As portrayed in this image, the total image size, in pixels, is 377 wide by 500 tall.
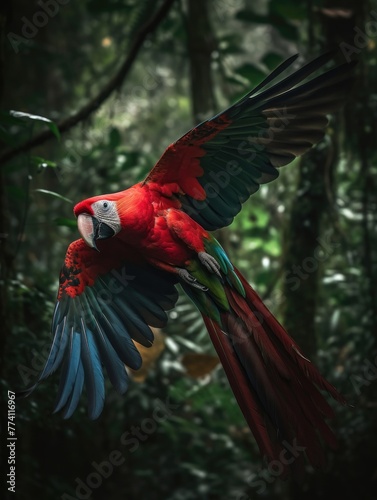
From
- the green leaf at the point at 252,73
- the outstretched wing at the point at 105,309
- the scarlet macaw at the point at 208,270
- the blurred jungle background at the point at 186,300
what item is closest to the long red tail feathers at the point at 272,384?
the scarlet macaw at the point at 208,270

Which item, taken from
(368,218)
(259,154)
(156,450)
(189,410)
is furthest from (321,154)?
(156,450)

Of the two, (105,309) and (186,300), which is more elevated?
(105,309)

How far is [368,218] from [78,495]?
1987mm

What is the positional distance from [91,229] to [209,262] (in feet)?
0.99

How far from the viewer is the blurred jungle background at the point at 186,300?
7.49 feet

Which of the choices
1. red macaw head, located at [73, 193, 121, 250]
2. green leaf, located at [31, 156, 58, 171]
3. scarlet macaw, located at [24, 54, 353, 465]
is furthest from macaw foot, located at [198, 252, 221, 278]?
green leaf, located at [31, 156, 58, 171]

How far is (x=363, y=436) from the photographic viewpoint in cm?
270

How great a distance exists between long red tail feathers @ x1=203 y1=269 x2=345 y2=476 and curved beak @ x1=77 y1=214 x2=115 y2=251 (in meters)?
0.35

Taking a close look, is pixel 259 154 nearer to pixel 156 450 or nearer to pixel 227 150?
pixel 227 150

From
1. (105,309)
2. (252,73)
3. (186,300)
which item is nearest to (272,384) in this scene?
(105,309)

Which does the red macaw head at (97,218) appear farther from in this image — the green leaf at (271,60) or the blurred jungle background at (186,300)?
the green leaf at (271,60)

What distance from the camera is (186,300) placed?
309 cm

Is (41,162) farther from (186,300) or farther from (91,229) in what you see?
(186,300)

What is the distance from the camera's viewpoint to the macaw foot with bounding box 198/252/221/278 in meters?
1.43
